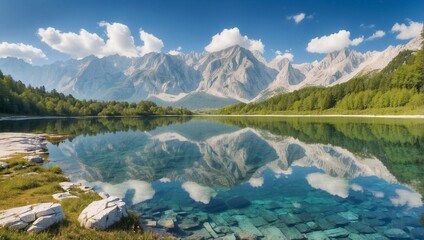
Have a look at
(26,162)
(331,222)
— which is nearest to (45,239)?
(331,222)

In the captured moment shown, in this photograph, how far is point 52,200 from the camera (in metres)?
20.5

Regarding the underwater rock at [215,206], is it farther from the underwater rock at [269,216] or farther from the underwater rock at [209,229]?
the underwater rock at [269,216]

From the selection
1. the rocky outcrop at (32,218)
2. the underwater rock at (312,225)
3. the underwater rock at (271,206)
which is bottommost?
the underwater rock at (271,206)

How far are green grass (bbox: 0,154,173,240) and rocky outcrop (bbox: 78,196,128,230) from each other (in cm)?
33

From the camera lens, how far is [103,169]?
41.0m

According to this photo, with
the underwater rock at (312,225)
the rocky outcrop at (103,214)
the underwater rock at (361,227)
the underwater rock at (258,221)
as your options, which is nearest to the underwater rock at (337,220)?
the underwater rock at (361,227)

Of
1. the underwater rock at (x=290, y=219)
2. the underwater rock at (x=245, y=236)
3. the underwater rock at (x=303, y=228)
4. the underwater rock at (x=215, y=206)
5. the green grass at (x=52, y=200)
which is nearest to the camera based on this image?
the green grass at (x=52, y=200)

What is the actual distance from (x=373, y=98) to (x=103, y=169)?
188 metres

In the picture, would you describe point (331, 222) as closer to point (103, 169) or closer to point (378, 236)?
point (378, 236)

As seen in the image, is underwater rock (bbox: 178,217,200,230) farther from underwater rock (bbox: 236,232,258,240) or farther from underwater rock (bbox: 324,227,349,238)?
underwater rock (bbox: 324,227,349,238)

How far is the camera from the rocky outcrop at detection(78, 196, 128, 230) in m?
15.3

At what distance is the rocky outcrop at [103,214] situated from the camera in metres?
15.3

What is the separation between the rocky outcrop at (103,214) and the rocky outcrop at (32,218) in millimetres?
1365

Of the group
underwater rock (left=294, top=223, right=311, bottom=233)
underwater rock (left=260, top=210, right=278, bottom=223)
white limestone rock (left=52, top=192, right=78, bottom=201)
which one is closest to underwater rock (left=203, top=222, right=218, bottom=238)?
underwater rock (left=260, top=210, right=278, bottom=223)
